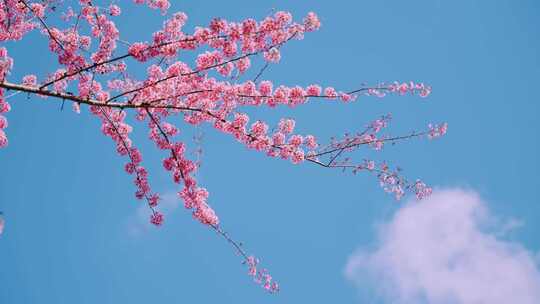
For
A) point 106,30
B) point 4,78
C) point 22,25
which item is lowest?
point 4,78

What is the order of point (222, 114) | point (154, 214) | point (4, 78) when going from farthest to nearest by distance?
point (154, 214) → point (222, 114) → point (4, 78)

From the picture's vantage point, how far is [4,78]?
704 centimetres

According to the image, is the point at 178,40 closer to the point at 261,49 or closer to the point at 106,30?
the point at 261,49

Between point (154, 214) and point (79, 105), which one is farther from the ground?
point (79, 105)

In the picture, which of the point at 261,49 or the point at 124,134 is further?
the point at 124,134

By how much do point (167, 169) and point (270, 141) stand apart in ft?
6.93

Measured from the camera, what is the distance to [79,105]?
7.32m

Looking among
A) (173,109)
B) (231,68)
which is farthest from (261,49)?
(173,109)

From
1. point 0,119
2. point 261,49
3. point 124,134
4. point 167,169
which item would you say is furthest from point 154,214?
point 0,119

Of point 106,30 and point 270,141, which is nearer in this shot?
point 270,141

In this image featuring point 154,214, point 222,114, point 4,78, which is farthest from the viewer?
point 154,214

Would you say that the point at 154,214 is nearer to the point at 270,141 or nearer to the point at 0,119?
the point at 270,141

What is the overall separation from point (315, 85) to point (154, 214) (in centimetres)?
383

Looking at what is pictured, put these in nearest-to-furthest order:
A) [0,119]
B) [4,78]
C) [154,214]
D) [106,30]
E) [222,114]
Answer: [4,78]
[222,114]
[154,214]
[106,30]
[0,119]
